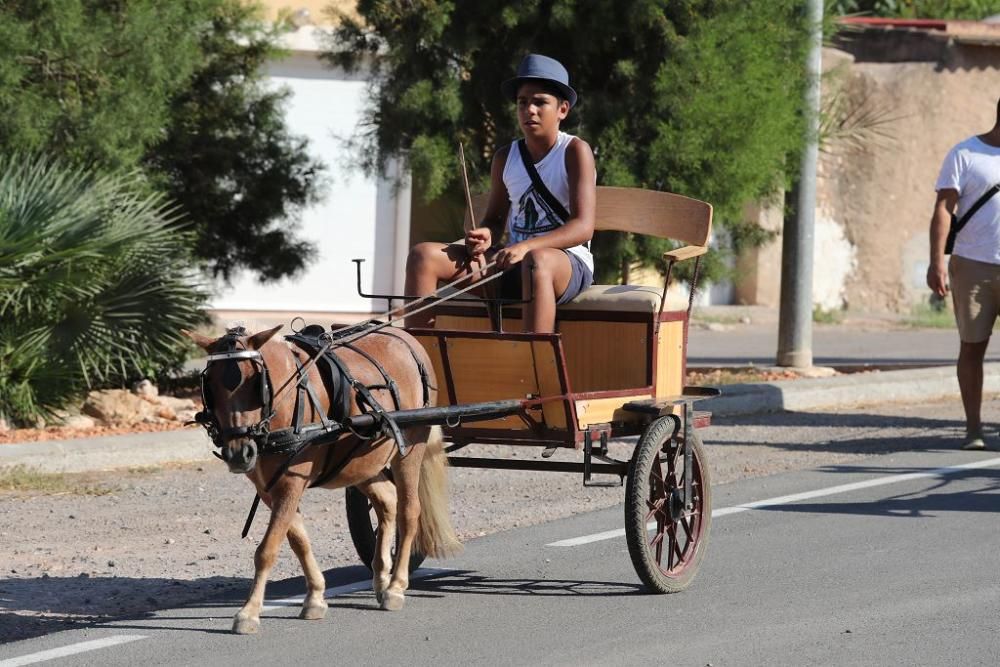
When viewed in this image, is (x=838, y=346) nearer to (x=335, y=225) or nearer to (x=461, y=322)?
(x=335, y=225)

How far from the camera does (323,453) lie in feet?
20.9

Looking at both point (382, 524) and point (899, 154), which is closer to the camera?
point (382, 524)

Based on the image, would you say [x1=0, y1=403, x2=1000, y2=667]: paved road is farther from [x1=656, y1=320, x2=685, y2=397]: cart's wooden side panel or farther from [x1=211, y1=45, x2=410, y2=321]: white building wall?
[x1=211, y1=45, x2=410, y2=321]: white building wall

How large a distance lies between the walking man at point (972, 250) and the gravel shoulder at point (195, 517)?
28.1 inches

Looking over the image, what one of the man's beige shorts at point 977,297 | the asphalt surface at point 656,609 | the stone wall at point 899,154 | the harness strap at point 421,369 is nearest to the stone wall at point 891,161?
the stone wall at point 899,154

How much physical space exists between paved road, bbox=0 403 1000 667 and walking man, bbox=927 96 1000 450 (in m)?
2.15

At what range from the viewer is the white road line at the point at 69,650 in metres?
6.02

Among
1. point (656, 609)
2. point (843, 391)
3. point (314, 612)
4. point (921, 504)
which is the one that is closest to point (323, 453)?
point (314, 612)

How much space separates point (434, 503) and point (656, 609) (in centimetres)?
106

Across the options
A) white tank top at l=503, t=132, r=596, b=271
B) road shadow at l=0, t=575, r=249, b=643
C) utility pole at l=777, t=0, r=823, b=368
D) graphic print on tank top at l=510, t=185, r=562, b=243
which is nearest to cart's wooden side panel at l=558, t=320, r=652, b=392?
white tank top at l=503, t=132, r=596, b=271

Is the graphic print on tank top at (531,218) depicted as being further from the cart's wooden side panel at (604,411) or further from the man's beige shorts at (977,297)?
the man's beige shorts at (977,297)

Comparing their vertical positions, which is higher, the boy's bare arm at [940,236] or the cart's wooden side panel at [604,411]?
the boy's bare arm at [940,236]

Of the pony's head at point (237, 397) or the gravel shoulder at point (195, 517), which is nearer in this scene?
the pony's head at point (237, 397)

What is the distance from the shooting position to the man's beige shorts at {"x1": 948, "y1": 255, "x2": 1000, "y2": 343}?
38.1 ft
